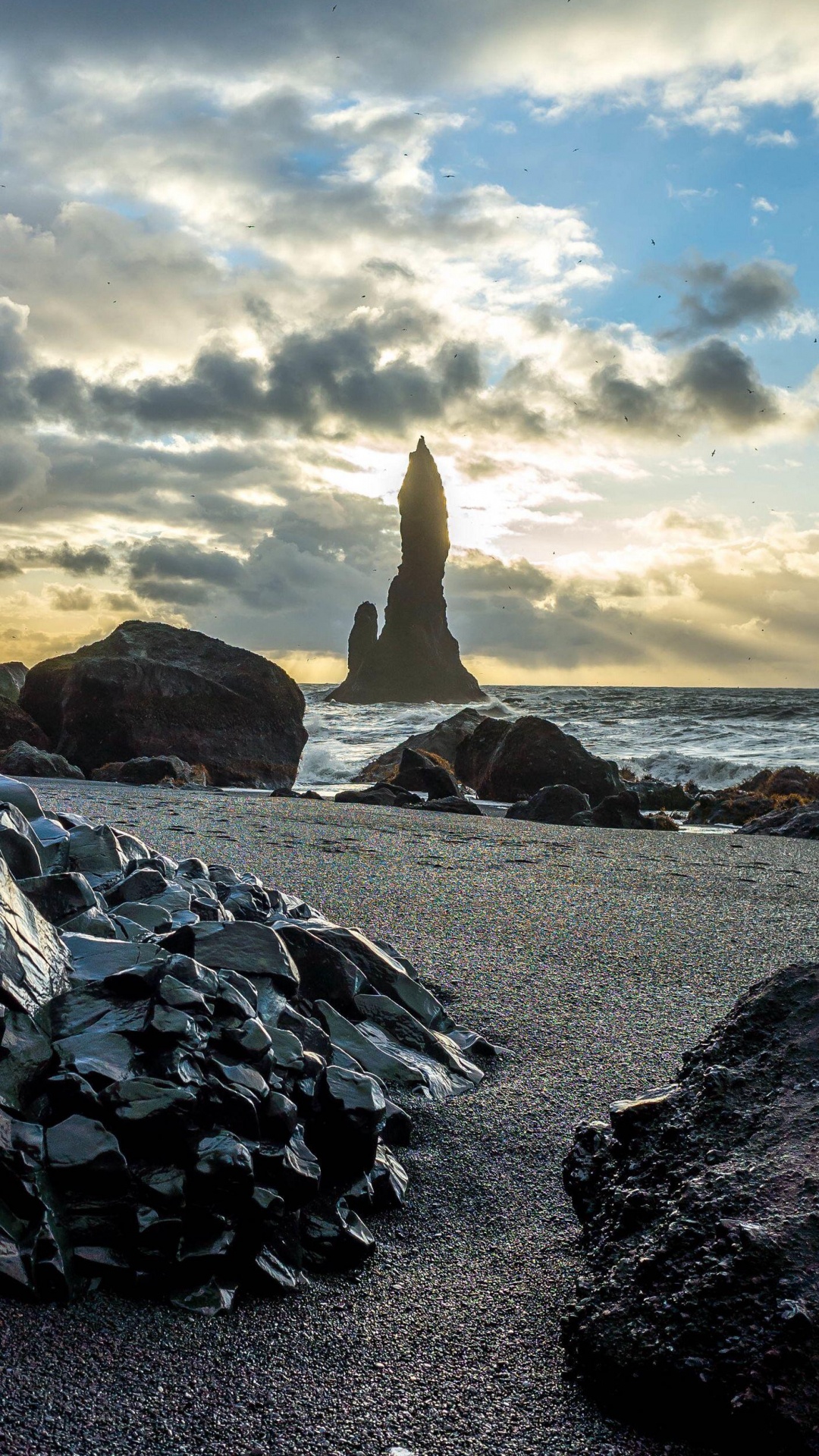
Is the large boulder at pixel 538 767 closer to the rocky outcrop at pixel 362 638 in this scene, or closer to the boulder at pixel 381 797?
the boulder at pixel 381 797

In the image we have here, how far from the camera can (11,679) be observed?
1962cm

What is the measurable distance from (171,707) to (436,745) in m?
3.81

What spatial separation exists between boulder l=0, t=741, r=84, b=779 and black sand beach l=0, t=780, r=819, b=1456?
5681 millimetres

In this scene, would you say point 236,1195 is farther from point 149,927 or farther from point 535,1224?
point 149,927

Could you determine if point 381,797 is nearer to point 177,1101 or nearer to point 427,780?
point 427,780

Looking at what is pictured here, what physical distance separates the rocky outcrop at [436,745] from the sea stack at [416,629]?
60.8 metres

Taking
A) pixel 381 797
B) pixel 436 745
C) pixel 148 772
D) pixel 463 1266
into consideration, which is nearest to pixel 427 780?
pixel 381 797

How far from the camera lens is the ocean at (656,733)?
16.6 m

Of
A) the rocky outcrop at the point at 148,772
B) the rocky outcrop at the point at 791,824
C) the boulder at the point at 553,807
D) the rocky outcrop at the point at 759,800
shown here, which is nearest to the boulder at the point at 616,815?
the boulder at the point at 553,807

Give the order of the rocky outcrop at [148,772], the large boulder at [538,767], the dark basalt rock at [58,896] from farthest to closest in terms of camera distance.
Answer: the large boulder at [538,767], the rocky outcrop at [148,772], the dark basalt rock at [58,896]

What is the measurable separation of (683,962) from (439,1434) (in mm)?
2344

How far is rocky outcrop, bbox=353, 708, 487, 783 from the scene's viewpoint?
12.5 m

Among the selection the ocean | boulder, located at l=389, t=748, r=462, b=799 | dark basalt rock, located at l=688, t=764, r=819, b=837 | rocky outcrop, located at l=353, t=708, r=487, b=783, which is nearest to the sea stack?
the ocean

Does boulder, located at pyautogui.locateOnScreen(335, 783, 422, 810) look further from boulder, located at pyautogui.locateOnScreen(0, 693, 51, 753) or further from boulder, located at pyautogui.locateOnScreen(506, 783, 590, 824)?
boulder, located at pyautogui.locateOnScreen(0, 693, 51, 753)
